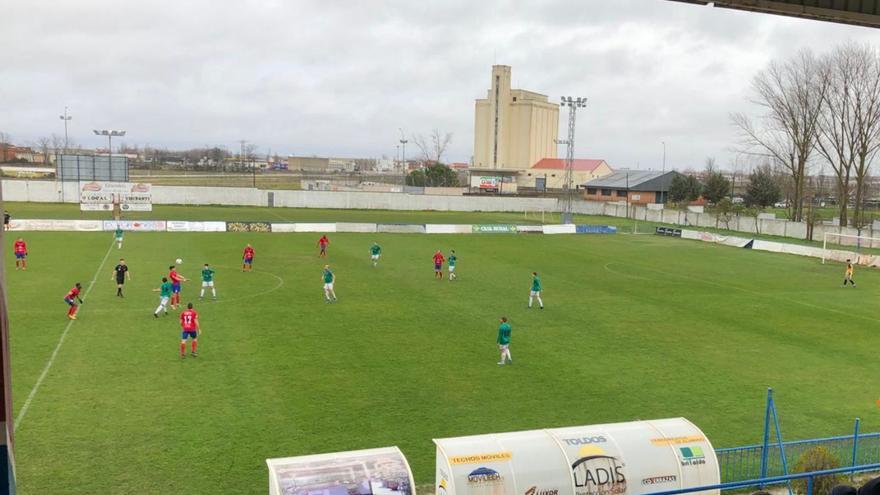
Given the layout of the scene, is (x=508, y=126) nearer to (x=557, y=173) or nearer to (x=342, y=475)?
(x=557, y=173)

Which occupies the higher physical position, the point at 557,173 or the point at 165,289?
the point at 557,173

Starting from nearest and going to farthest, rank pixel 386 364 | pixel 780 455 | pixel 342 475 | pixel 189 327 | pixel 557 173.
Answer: pixel 342 475, pixel 780 455, pixel 189 327, pixel 386 364, pixel 557 173

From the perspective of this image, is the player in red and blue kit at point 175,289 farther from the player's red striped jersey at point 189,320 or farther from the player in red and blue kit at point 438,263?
the player in red and blue kit at point 438,263

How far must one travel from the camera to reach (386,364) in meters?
20.0

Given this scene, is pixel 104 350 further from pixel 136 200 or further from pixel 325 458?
pixel 136 200

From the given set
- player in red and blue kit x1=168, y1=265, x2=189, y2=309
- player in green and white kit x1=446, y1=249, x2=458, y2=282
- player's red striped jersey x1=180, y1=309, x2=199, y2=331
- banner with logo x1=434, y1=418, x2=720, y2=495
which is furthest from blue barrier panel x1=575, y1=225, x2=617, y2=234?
banner with logo x1=434, y1=418, x2=720, y2=495

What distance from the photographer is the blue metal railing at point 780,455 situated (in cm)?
1320

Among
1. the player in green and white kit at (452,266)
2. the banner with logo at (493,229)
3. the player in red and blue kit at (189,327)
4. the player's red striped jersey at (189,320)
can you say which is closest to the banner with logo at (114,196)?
the banner with logo at (493,229)

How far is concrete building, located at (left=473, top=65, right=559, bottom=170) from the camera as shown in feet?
558

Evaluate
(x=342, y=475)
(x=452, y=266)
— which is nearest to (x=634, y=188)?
(x=452, y=266)

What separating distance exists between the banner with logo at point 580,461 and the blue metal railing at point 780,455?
2034mm

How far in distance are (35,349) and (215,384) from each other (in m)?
6.83

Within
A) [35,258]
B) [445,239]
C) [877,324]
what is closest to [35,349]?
[35,258]

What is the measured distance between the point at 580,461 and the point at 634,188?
97208 mm
